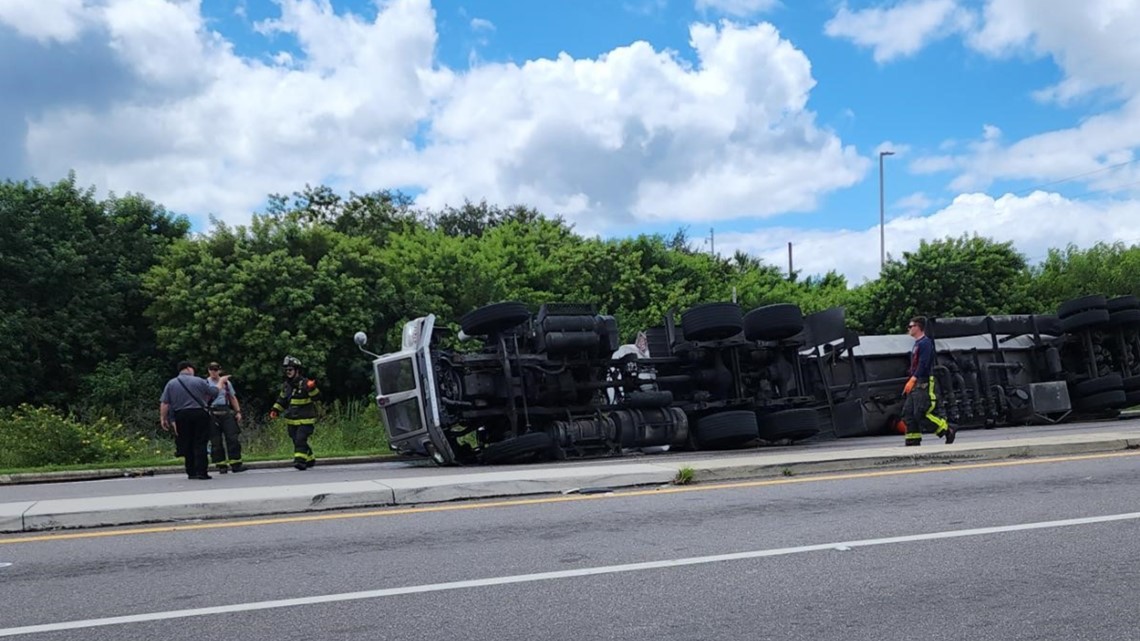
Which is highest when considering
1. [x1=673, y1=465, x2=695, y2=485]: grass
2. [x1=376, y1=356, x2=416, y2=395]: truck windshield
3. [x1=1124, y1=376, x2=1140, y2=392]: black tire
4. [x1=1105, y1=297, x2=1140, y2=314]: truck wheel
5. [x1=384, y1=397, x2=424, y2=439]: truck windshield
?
[x1=376, y1=356, x2=416, y2=395]: truck windshield

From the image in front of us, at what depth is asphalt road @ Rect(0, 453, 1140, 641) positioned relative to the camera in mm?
4945

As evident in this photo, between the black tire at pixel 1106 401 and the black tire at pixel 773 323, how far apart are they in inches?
270

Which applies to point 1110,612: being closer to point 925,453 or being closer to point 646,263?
point 925,453

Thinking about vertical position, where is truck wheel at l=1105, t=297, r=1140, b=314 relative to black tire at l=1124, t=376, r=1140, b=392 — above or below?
above

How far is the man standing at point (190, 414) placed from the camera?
12648 millimetres

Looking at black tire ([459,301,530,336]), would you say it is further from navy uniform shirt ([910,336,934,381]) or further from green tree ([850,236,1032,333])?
green tree ([850,236,1032,333])

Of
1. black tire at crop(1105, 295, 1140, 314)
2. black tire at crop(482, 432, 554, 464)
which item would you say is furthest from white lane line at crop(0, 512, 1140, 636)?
black tire at crop(1105, 295, 1140, 314)

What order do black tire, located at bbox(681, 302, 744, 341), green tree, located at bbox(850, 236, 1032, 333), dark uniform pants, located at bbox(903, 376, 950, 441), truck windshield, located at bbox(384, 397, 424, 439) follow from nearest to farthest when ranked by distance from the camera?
dark uniform pants, located at bbox(903, 376, 950, 441) → truck windshield, located at bbox(384, 397, 424, 439) → black tire, located at bbox(681, 302, 744, 341) → green tree, located at bbox(850, 236, 1032, 333)

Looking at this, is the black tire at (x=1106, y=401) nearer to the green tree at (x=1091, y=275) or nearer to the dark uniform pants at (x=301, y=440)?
the dark uniform pants at (x=301, y=440)

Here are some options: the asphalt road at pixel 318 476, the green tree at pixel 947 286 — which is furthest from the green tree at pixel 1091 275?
the asphalt road at pixel 318 476

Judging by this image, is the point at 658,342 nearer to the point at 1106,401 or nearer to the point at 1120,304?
the point at 1106,401

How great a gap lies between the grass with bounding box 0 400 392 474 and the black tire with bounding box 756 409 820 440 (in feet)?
22.2

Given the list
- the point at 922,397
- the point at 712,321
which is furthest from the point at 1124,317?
the point at 712,321

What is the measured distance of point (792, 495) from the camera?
8961 mm
